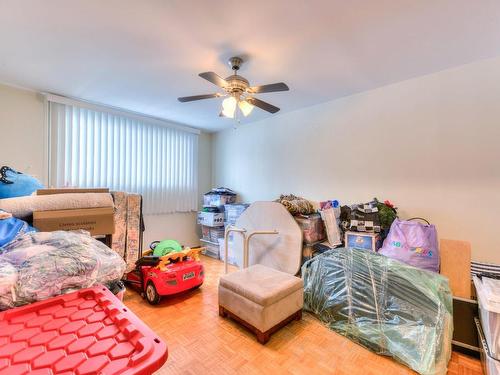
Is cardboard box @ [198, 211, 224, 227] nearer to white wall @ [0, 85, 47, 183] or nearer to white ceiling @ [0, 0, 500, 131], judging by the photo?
white ceiling @ [0, 0, 500, 131]

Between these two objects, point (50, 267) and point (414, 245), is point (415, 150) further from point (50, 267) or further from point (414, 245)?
point (50, 267)

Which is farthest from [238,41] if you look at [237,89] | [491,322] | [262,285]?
[491,322]

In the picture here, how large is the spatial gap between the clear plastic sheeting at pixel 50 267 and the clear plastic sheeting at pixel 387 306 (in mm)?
1832

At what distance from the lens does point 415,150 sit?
8.49 ft

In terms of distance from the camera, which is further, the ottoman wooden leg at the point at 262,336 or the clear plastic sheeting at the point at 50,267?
the ottoman wooden leg at the point at 262,336

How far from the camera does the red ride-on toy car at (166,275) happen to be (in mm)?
2457

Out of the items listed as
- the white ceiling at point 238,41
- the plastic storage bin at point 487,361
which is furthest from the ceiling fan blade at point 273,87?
the plastic storage bin at point 487,361

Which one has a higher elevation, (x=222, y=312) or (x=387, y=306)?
(x=387, y=306)

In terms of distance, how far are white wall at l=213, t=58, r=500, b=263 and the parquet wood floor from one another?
1.34 meters

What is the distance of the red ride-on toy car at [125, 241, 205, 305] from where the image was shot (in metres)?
2.46

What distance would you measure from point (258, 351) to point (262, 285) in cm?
47

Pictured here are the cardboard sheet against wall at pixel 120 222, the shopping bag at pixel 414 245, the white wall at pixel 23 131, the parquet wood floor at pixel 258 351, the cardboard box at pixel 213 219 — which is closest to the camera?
the parquet wood floor at pixel 258 351

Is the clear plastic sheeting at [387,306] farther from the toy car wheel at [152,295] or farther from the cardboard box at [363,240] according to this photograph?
the toy car wheel at [152,295]

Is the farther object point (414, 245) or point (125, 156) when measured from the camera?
point (125, 156)
